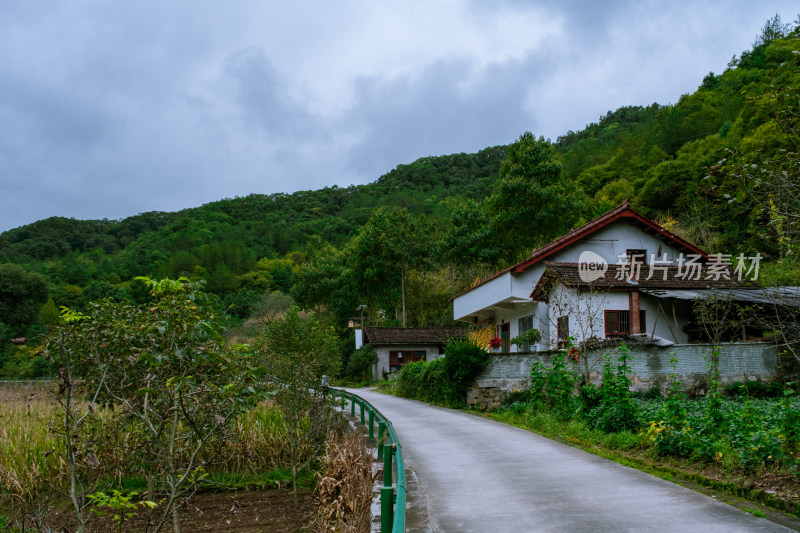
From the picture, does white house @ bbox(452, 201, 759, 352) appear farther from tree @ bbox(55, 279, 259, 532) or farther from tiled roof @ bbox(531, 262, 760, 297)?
tree @ bbox(55, 279, 259, 532)

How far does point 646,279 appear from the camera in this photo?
23031mm

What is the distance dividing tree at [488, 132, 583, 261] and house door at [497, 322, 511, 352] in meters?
9.15

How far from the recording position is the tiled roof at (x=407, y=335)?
41062 mm

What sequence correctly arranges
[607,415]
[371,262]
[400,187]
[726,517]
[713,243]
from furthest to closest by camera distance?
[400,187] → [371,262] → [713,243] → [607,415] → [726,517]

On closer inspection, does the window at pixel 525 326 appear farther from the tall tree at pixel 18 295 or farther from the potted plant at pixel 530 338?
the tall tree at pixel 18 295

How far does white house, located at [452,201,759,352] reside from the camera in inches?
859

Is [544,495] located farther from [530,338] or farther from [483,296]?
[483,296]

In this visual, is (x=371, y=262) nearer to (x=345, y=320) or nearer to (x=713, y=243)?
(x=345, y=320)

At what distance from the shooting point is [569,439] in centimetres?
1209

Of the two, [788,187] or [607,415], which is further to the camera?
[607,415]

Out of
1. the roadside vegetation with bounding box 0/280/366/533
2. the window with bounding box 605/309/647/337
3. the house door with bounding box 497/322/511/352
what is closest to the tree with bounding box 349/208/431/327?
the house door with bounding box 497/322/511/352

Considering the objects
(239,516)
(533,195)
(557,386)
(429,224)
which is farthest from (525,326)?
(429,224)

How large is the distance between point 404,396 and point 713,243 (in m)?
20.9

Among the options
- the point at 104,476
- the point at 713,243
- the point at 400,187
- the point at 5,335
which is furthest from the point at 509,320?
the point at 400,187
